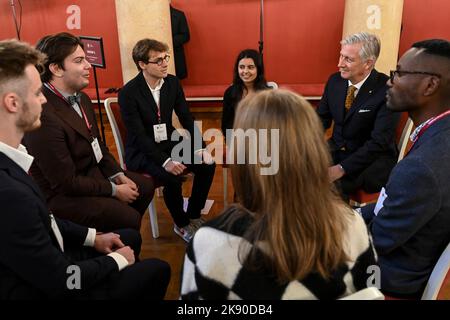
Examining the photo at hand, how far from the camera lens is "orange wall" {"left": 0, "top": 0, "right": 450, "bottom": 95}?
518cm

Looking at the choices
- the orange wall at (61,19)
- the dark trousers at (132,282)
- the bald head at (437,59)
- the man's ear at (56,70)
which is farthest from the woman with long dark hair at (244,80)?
the orange wall at (61,19)

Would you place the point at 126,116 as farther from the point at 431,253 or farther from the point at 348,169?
the point at 431,253

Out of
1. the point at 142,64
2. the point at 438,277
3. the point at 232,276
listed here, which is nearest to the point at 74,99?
the point at 142,64

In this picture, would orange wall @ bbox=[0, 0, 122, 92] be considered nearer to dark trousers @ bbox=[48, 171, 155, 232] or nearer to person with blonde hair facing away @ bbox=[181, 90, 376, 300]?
dark trousers @ bbox=[48, 171, 155, 232]

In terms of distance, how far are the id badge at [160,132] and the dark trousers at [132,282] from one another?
116 cm

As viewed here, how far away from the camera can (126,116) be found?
103 inches

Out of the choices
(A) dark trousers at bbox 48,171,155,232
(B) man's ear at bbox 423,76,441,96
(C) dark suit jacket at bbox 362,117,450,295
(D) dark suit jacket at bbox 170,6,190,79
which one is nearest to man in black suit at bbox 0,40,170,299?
(A) dark trousers at bbox 48,171,155,232

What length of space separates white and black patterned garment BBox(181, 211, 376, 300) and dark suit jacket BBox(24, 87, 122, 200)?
1.22 metres

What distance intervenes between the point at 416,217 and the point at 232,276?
715 millimetres

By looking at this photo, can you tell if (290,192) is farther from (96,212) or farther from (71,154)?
(71,154)

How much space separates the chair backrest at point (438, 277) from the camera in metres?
1.25

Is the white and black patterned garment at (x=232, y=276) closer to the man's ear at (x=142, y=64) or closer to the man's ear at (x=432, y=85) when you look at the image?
the man's ear at (x=432, y=85)

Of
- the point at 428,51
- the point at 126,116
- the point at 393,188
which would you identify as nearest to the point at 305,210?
the point at 393,188

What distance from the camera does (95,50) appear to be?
126 inches
